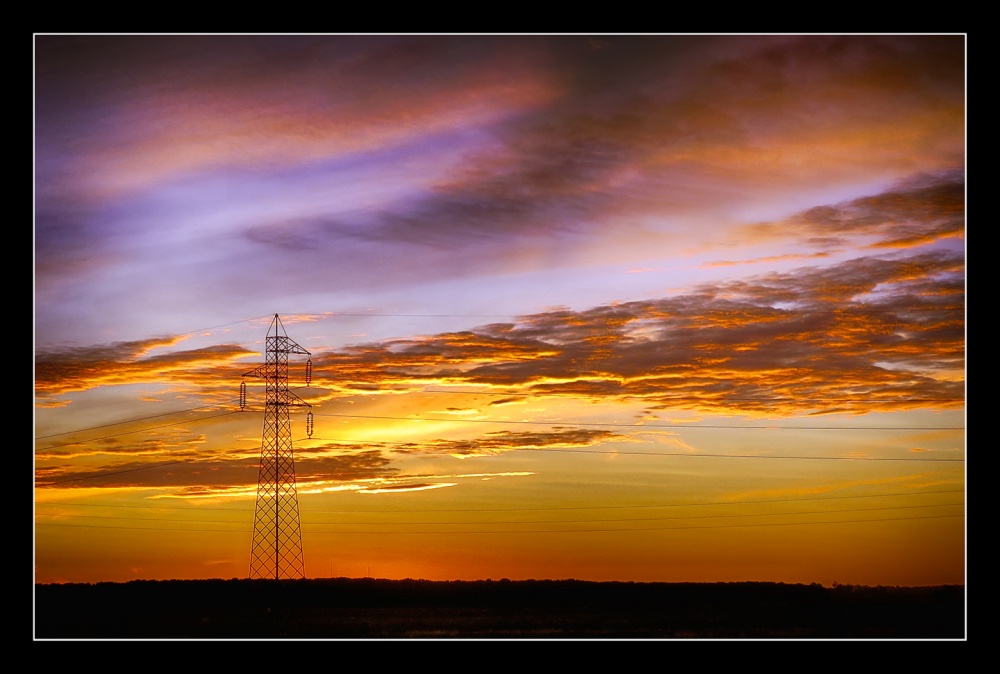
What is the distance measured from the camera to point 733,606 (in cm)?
5053

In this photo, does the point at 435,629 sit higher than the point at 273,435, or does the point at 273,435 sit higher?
the point at 273,435

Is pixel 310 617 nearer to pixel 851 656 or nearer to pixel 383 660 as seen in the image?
pixel 383 660

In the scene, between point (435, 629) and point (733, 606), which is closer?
point (435, 629)

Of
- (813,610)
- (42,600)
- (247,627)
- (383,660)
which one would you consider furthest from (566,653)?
(813,610)

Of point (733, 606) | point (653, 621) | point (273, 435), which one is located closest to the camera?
point (273, 435)

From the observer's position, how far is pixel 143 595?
4491 cm

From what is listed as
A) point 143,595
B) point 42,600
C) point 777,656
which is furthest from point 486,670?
point 143,595

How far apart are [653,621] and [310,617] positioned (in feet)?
47.3

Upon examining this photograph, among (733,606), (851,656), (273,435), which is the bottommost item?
(733,606)
